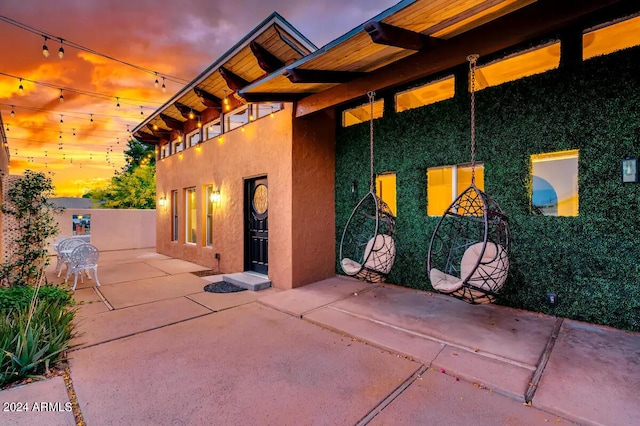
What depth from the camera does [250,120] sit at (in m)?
6.24

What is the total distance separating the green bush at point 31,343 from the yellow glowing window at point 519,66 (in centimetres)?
605

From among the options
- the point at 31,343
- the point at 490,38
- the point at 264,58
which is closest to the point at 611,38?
the point at 490,38

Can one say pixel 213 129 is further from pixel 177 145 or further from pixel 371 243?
pixel 371 243

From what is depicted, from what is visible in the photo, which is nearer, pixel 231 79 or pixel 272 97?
pixel 272 97

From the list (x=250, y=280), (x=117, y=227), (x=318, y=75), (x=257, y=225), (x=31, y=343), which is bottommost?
(x=250, y=280)

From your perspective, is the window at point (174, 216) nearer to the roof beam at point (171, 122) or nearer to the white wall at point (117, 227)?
the roof beam at point (171, 122)

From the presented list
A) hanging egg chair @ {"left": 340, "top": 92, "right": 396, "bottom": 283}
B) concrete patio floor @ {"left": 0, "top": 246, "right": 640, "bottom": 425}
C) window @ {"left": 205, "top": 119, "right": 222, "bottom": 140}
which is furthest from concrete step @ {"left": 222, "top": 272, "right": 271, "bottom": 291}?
window @ {"left": 205, "top": 119, "right": 222, "bottom": 140}

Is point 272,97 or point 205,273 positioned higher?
point 272,97

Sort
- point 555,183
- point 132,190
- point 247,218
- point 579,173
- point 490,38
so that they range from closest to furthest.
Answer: point 490,38, point 579,173, point 555,183, point 247,218, point 132,190

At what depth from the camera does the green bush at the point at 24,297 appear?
329 centimetres

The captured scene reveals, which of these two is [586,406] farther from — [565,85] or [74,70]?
[74,70]

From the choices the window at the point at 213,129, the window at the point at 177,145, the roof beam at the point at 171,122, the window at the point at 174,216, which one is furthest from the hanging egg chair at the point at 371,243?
the roof beam at the point at 171,122

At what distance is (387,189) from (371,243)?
4.46 ft

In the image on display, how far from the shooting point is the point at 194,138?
28.8 ft
